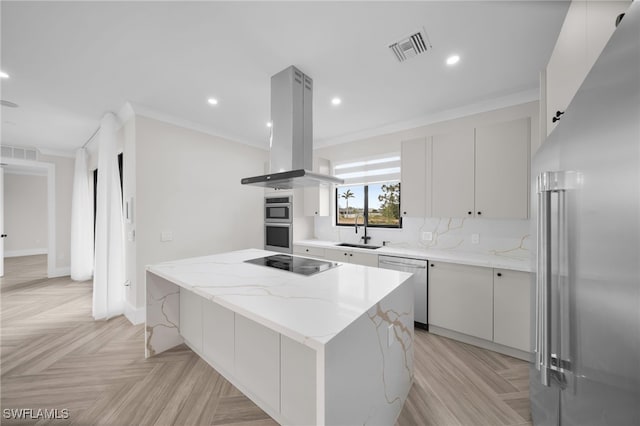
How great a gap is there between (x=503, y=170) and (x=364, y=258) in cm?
180

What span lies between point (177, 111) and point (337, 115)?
80.1 inches

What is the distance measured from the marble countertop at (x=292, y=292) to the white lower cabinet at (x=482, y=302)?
3.69ft

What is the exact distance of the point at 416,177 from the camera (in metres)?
2.98

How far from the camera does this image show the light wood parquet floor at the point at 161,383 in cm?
160

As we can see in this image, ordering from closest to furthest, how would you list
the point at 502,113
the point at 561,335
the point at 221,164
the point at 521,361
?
the point at 561,335 < the point at 521,361 < the point at 502,113 < the point at 221,164

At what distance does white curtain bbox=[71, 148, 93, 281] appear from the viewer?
14.9 ft

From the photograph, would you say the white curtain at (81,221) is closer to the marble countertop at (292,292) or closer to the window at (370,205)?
the marble countertop at (292,292)

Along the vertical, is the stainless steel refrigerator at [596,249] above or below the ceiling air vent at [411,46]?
below

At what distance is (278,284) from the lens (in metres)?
1.53

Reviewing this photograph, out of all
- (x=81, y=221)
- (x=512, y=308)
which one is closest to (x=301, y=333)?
(x=512, y=308)

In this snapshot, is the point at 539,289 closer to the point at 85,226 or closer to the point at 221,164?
the point at 221,164

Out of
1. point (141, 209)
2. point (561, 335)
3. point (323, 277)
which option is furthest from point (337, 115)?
point (561, 335)

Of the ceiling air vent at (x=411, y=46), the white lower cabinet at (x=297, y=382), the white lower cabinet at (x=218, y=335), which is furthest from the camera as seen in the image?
the white lower cabinet at (x=218, y=335)

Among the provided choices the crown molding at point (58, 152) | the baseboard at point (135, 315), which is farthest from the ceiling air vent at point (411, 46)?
the crown molding at point (58, 152)
